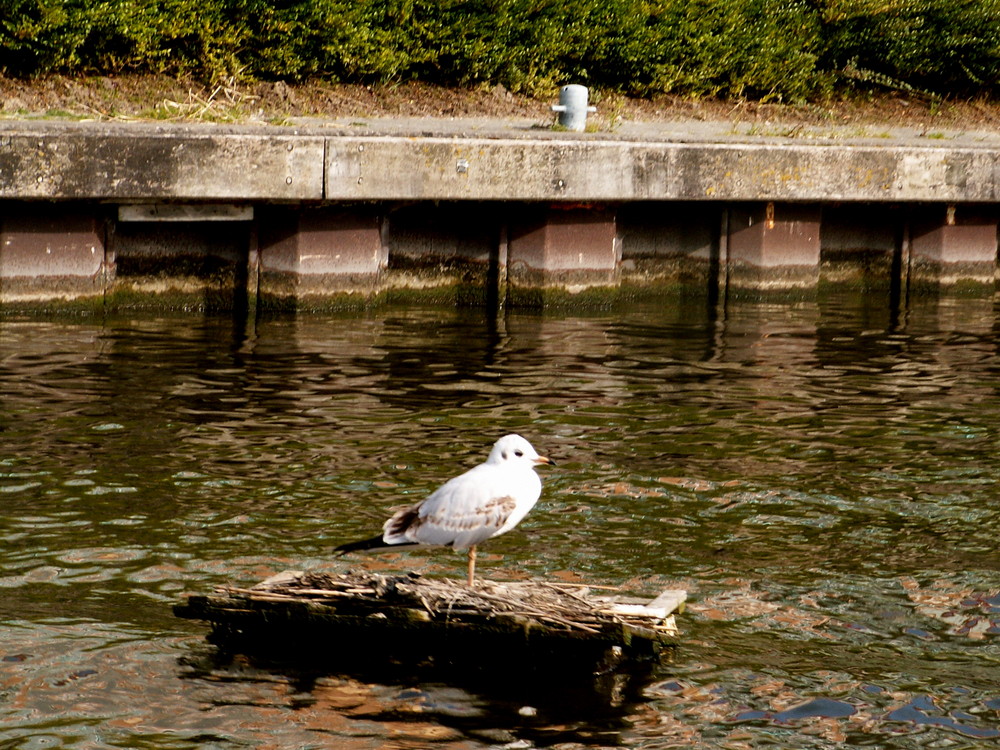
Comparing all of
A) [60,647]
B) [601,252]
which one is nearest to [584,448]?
[60,647]

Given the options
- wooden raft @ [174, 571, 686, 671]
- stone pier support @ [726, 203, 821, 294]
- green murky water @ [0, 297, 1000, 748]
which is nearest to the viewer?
green murky water @ [0, 297, 1000, 748]

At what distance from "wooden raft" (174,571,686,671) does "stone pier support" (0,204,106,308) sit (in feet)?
24.7

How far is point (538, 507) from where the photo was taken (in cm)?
858

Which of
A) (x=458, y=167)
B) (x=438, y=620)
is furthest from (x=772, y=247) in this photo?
(x=438, y=620)

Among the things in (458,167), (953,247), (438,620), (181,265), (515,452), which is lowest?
(438,620)

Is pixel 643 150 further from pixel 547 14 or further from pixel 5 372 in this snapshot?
pixel 5 372

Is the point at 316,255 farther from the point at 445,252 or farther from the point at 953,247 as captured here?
the point at 953,247

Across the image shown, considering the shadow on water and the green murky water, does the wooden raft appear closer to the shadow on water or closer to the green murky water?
the shadow on water

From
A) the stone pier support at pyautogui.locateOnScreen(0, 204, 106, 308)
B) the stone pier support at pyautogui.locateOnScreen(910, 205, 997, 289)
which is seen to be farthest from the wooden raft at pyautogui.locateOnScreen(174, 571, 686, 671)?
the stone pier support at pyautogui.locateOnScreen(910, 205, 997, 289)

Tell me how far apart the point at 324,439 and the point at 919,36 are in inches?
465

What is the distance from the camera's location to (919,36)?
1880cm

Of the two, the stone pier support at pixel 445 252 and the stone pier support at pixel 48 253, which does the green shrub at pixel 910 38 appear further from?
the stone pier support at pixel 48 253

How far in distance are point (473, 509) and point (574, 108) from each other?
9.28m

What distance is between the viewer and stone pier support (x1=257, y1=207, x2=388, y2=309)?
13.9 m
